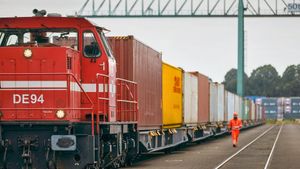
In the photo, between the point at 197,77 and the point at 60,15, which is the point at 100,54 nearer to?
the point at 60,15

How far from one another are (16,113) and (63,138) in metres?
1.23

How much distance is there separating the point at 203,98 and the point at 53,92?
26.1 m

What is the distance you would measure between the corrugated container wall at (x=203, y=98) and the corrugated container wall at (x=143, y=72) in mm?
12834

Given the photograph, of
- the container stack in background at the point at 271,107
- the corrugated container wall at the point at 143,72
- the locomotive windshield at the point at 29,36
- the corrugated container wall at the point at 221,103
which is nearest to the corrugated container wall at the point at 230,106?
the corrugated container wall at the point at 221,103

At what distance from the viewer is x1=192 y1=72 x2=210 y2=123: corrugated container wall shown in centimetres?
4066

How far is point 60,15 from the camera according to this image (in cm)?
1727

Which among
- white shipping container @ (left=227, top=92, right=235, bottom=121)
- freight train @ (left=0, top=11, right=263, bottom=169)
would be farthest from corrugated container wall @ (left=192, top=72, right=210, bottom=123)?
freight train @ (left=0, top=11, right=263, bottom=169)

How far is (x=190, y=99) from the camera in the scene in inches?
1453

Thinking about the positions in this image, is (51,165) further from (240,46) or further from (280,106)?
(280,106)

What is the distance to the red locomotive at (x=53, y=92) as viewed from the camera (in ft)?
53.4

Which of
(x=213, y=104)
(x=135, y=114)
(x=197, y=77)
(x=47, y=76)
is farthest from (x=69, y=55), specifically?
(x=213, y=104)

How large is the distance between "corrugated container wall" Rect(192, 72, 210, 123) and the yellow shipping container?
22.2ft

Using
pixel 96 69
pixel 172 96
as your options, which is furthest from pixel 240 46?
pixel 96 69

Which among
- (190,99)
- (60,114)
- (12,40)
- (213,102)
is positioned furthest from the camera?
(213,102)
